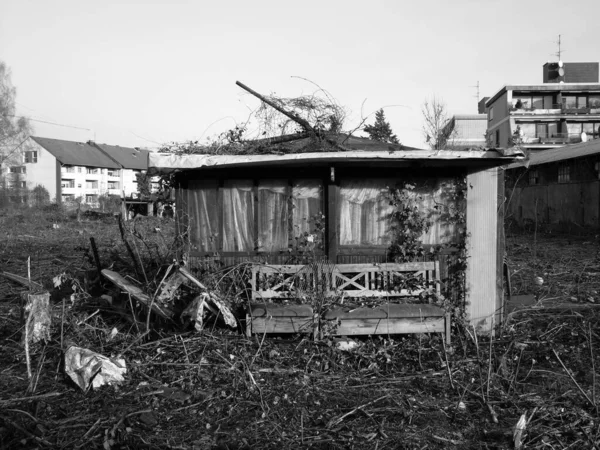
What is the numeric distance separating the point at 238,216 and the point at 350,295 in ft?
6.79

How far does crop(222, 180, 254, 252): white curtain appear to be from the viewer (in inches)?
307

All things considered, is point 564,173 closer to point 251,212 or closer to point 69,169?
point 251,212

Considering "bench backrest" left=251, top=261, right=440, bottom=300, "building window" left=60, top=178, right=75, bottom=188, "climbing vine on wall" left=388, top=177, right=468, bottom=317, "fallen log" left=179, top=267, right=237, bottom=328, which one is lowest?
"fallen log" left=179, top=267, right=237, bottom=328

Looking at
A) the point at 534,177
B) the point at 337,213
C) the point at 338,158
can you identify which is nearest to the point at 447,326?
the point at 337,213

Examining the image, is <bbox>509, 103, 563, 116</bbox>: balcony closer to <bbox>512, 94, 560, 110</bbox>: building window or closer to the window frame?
<bbox>512, 94, 560, 110</bbox>: building window

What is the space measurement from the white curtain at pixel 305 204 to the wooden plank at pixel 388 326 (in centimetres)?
174

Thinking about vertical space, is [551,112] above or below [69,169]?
above

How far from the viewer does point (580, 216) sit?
2380cm

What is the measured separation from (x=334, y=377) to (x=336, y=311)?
1156 mm

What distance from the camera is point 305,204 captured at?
7695 mm

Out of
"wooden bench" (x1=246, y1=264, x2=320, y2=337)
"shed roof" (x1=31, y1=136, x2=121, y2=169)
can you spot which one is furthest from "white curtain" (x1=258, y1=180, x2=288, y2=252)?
"shed roof" (x1=31, y1=136, x2=121, y2=169)

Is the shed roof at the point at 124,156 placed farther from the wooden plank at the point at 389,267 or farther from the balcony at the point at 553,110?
the wooden plank at the point at 389,267

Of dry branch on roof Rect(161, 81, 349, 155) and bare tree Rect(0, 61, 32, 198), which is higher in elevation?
bare tree Rect(0, 61, 32, 198)

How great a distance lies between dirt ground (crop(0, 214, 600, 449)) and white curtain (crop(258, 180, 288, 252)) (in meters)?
1.56
